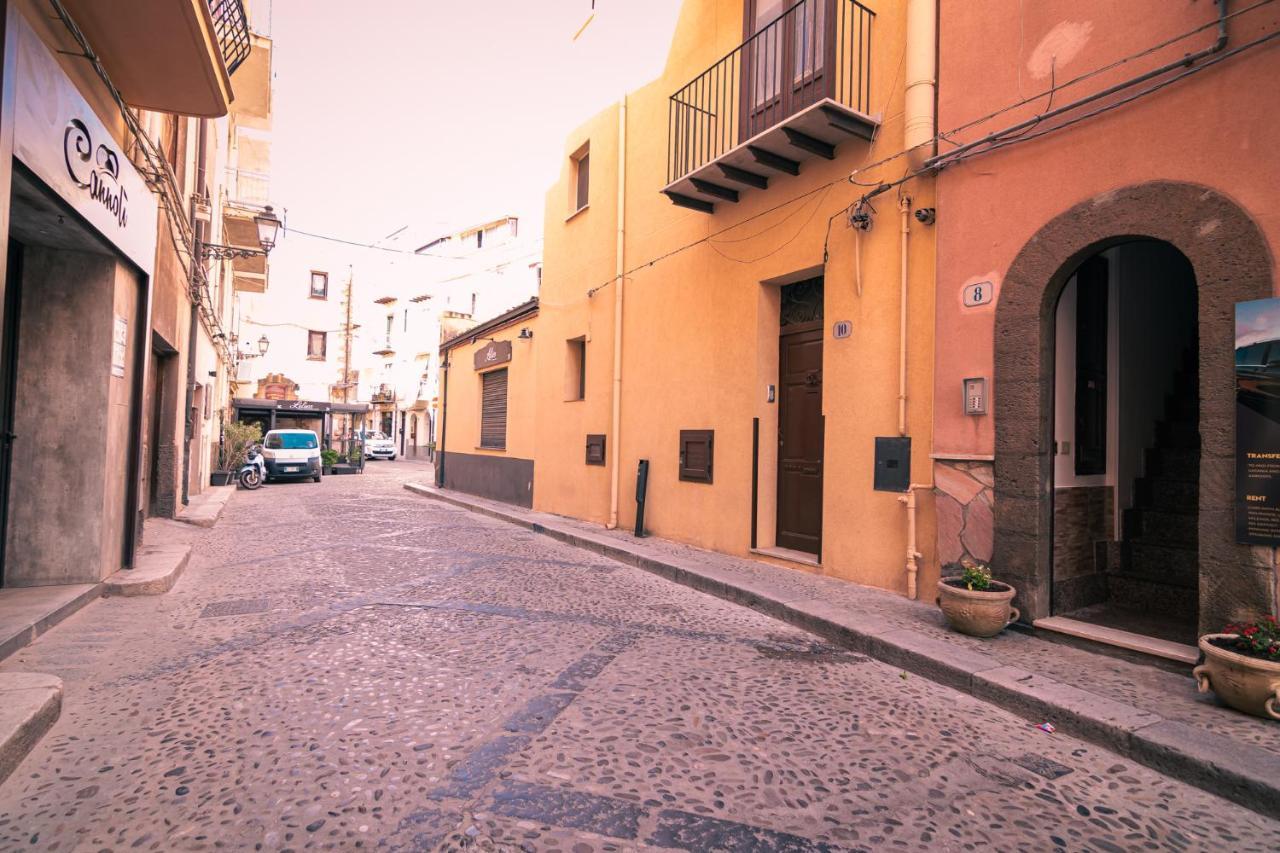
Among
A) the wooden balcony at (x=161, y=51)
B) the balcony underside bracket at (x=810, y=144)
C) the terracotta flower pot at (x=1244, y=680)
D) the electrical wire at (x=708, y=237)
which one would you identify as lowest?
the terracotta flower pot at (x=1244, y=680)

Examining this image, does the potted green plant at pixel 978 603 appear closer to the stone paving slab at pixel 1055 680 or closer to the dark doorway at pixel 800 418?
the stone paving slab at pixel 1055 680

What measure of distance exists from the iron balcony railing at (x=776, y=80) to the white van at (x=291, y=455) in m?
16.6

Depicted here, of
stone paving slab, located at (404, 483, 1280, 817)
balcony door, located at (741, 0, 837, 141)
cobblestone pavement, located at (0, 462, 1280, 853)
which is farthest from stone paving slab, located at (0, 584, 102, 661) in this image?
balcony door, located at (741, 0, 837, 141)

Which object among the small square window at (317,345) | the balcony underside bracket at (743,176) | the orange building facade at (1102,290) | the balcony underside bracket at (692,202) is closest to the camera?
the orange building facade at (1102,290)

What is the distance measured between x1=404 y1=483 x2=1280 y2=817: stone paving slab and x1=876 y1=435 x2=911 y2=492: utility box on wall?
98 cm

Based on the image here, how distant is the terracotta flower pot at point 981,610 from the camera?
475cm

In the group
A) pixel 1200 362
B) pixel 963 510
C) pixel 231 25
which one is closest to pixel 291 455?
pixel 231 25

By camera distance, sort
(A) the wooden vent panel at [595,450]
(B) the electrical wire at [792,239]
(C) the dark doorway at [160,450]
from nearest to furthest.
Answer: (B) the electrical wire at [792,239], (C) the dark doorway at [160,450], (A) the wooden vent panel at [595,450]

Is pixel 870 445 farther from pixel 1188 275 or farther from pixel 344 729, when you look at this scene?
pixel 344 729

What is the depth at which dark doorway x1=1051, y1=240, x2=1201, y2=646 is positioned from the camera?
5273 mm

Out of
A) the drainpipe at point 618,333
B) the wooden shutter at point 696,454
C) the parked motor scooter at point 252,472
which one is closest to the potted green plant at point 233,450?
→ the parked motor scooter at point 252,472

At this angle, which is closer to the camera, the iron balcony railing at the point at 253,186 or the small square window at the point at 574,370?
the small square window at the point at 574,370

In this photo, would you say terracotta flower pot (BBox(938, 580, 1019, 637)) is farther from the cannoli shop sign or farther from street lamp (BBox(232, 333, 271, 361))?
street lamp (BBox(232, 333, 271, 361))

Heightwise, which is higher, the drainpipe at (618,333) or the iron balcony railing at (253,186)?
the iron balcony railing at (253,186)
